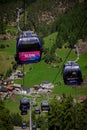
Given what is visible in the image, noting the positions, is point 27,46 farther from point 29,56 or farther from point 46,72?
point 46,72

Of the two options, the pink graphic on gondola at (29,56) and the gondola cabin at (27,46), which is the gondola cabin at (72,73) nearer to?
the pink graphic on gondola at (29,56)

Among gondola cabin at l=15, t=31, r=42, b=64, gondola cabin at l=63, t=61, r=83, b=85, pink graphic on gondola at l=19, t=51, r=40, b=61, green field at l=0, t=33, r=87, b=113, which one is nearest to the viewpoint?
gondola cabin at l=15, t=31, r=42, b=64

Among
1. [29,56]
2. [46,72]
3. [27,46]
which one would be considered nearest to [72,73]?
[29,56]

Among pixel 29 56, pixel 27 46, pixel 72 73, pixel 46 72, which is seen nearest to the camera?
pixel 27 46

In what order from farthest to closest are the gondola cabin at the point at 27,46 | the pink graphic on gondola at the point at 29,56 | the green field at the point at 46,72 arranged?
the green field at the point at 46,72
the pink graphic on gondola at the point at 29,56
the gondola cabin at the point at 27,46

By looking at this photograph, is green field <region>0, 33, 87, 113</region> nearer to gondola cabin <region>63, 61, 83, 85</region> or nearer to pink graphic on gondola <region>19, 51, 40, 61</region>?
gondola cabin <region>63, 61, 83, 85</region>

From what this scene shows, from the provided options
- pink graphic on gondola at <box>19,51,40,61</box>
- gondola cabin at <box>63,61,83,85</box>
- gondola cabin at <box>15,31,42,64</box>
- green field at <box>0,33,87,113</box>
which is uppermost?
gondola cabin at <box>15,31,42,64</box>

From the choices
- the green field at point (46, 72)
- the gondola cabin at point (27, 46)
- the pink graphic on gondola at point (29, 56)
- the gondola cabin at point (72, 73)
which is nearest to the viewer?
the gondola cabin at point (27, 46)

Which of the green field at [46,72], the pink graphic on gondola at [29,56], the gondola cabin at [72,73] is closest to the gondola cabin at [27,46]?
the pink graphic on gondola at [29,56]

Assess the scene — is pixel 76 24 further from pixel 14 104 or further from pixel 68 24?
pixel 14 104

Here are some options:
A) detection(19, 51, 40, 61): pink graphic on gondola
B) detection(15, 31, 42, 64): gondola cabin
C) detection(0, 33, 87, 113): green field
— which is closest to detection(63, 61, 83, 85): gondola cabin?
detection(19, 51, 40, 61): pink graphic on gondola

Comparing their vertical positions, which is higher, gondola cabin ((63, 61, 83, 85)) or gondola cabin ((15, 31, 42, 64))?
gondola cabin ((15, 31, 42, 64))

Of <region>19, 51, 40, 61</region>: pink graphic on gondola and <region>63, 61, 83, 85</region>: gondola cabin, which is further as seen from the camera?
<region>63, 61, 83, 85</region>: gondola cabin
